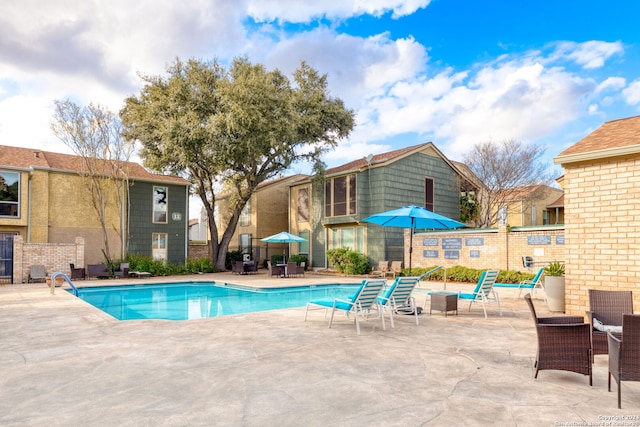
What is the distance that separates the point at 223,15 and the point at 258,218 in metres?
17.6

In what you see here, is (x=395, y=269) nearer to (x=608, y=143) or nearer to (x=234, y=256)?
(x=234, y=256)

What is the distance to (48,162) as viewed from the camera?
69.8ft

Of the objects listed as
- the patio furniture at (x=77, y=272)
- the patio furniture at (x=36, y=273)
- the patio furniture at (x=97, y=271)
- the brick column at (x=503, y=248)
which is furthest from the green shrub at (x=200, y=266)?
the brick column at (x=503, y=248)

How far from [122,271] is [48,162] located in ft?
24.0

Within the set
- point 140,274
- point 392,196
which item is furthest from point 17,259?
point 392,196

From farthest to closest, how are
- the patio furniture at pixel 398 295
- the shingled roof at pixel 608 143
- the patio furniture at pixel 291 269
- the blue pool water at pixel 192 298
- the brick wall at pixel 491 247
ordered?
the patio furniture at pixel 291 269 < the brick wall at pixel 491 247 < the blue pool water at pixel 192 298 < the patio furniture at pixel 398 295 < the shingled roof at pixel 608 143

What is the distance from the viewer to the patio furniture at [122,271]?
1909cm

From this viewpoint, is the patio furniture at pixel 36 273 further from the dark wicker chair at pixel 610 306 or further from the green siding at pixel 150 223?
the dark wicker chair at pixel 610 306

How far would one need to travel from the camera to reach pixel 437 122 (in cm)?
2411

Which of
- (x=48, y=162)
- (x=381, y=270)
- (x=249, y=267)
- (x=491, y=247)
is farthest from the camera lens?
(x=249, y=267)

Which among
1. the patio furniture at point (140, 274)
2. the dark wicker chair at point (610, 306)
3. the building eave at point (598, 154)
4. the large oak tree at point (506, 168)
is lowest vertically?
the patio furniture at point (140, 274)

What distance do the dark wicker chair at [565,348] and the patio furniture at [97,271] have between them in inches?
728

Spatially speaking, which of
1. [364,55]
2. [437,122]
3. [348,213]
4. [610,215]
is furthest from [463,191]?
[610,215]

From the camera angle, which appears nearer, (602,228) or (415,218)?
(602,228)
